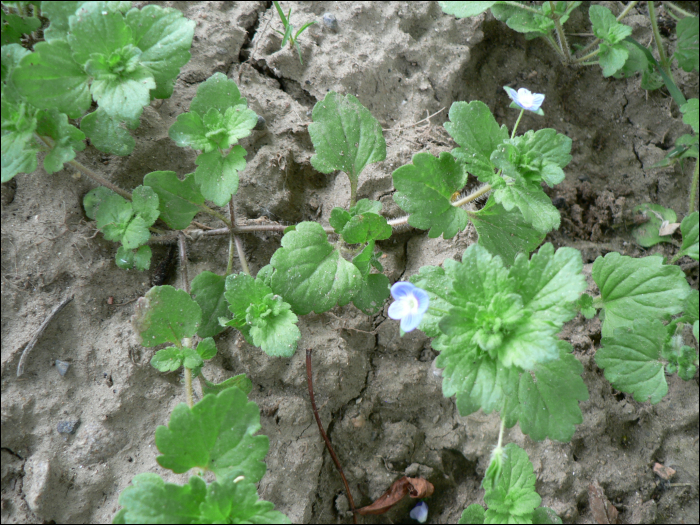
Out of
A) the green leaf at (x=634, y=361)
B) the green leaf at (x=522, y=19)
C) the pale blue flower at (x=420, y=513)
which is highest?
the green leaf at (x=522, y=19)

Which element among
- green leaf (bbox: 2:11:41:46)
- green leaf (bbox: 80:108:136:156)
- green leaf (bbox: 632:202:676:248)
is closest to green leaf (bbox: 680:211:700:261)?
green leaf (bbox: 632:202:676:248)

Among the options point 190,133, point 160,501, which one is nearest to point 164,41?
point 190,133

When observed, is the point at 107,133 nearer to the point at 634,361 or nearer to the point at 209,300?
the point at 209,300

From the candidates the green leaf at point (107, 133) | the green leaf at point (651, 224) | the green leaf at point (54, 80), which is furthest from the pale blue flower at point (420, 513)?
the green leaf at point (54, 80)

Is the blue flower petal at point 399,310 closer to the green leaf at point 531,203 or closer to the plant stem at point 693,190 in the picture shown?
the green leaf at point 531,203

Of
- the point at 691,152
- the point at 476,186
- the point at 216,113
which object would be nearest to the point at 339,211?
the point at 216,113

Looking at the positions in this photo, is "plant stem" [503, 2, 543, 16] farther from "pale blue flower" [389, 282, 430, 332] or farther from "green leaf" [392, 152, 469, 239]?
"pale blue flower" [389, 282, 430, 332]

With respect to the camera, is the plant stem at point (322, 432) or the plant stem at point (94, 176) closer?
the plant stem at point (94, 176)
